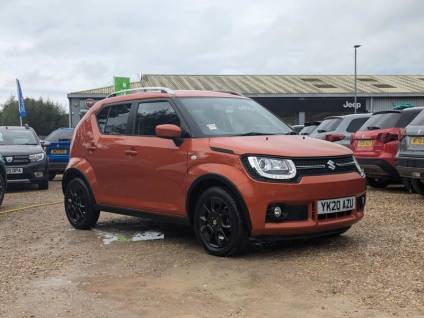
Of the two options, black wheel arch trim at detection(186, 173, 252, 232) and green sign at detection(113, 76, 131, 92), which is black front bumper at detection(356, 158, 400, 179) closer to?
black wheel arch trim at detection(186, 173, 252, 232)

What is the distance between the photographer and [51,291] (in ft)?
15.6

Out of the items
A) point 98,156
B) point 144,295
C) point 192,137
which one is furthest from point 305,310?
point 98,156

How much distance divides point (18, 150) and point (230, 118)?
865 centimetres

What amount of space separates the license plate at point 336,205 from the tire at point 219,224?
780 millimetres

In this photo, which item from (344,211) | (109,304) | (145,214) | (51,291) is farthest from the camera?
(145,214)

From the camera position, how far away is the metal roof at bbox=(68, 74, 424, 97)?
4141cm

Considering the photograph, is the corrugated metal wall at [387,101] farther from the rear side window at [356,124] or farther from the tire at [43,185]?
the tire at [43,185]

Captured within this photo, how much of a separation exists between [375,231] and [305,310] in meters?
2.86

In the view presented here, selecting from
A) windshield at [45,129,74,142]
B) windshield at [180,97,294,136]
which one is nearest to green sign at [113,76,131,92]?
windshield at [45,129,74,142]

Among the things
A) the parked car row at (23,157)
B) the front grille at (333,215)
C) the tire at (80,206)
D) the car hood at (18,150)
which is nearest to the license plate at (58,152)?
the parked car row at (23,157)

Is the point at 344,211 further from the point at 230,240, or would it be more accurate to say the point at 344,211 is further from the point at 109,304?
the point at 109,304

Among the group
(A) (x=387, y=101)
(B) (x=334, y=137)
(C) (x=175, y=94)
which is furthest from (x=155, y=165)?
(A) (x=387, y=101)

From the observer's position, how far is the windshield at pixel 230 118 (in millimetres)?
6160

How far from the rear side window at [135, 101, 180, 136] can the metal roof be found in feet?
105
